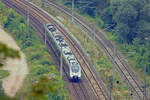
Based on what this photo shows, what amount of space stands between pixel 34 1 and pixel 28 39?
22597 mm

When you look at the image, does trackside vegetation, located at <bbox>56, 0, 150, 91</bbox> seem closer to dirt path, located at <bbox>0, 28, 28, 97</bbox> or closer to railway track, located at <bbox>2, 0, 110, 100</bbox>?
railway track, located at <bbox>2, 0, 110, 100</bbox>

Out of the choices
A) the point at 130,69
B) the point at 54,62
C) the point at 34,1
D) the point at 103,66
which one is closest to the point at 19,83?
the point at 54,62

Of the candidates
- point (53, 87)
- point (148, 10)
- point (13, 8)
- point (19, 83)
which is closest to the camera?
point (53, 87)

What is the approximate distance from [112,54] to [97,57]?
4076 mm

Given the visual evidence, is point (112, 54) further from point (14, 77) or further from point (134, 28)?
point (14, 77)

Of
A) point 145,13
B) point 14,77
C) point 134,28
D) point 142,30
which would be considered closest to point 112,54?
point 134,28

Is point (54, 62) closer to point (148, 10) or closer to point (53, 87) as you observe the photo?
point (148, 10)

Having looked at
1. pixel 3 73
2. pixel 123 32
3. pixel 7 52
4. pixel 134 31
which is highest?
pixel 7 52

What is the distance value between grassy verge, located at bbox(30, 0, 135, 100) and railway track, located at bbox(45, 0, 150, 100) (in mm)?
1459

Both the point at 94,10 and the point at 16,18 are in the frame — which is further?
the point at 94,10

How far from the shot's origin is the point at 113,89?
206ft

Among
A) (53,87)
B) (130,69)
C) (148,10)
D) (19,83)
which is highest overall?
(53,87)

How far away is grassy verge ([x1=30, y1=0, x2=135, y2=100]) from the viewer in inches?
2488

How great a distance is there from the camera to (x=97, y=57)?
74.1 metres
